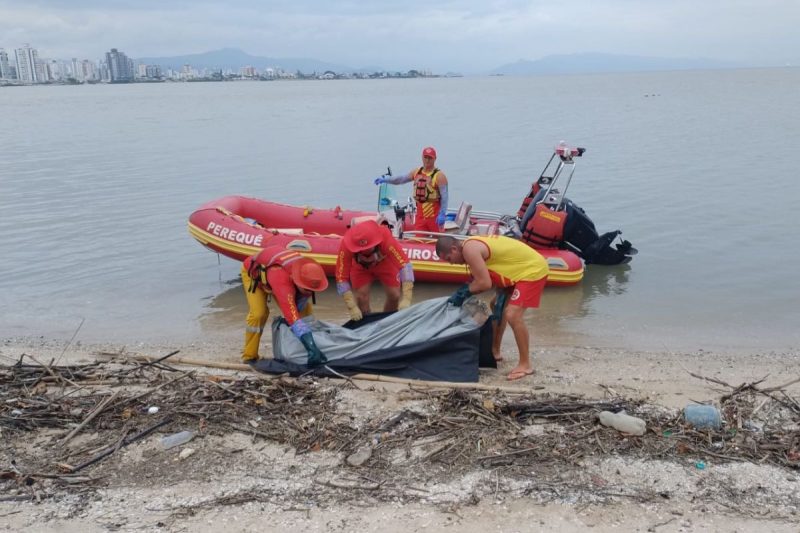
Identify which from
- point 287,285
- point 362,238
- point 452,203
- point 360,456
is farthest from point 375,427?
point 452,203

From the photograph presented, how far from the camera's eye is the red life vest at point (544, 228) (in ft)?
30.1

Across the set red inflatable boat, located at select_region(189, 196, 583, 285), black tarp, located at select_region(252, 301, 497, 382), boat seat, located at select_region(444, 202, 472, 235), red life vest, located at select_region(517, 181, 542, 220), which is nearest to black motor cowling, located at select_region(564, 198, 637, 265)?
red inflatable boat, located at select_region(189, 196, 583, 285)

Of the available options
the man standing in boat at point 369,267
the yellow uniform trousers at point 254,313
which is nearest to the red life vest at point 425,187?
the man standing in boat at point 369,267

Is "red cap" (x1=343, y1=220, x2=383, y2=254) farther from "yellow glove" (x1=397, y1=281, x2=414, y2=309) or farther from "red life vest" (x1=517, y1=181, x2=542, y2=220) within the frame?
"red life vest" (x1=517, y1=181, x2=542, y2=220)

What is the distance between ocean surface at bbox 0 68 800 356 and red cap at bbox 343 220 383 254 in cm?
243

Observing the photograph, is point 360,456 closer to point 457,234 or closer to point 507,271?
point 507,271

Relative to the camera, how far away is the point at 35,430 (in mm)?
4898

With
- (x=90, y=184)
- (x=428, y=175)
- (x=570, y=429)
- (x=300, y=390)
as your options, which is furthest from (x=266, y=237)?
(x=90, y=184)

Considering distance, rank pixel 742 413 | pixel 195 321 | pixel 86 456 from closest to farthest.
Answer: pixel 86 456
pixel 742 413
pixel 195 321

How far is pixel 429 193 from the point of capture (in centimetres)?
903

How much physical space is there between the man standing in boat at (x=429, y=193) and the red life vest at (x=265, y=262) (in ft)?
11.6

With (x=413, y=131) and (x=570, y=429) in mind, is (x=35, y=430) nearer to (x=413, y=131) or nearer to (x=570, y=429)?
(x=570, y=429)

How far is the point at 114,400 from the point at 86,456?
2.12ft

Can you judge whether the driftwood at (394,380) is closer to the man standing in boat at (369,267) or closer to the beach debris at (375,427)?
the beach debris at (375,427)
